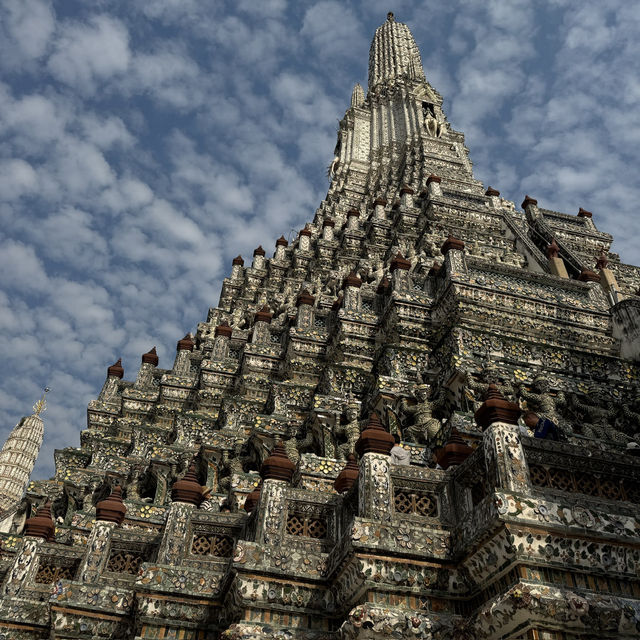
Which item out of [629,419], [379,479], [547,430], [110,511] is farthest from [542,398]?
[110,511]

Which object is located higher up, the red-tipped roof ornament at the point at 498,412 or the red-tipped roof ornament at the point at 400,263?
the red-tipped roof ornament at the point at 400,263

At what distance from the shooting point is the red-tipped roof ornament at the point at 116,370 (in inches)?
960

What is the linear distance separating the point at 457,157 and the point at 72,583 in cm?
3000

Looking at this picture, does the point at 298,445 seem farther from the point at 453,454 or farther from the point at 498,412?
the point at 498,412

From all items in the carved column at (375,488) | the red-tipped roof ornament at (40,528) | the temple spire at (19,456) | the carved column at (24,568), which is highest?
the temple spire at (19,456)

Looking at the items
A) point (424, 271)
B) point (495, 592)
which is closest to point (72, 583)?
point (495, 592)

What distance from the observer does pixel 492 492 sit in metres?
6.32

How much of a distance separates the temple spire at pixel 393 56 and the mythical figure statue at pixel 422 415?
42.9 meters

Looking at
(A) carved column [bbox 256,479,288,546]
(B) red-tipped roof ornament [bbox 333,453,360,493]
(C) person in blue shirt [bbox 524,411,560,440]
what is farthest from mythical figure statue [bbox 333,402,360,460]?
(C) person in blue shirt [bbox 524,411,560,440]

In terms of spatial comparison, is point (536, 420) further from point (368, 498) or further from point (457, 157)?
point (457, 157)

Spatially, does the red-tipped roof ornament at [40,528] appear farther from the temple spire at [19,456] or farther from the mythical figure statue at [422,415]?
the temple spire at [19,456]

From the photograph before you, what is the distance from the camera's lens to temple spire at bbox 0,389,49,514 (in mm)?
49656

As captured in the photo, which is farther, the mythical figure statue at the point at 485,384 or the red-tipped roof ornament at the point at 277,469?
the mythical figure statue at the point at 485,384

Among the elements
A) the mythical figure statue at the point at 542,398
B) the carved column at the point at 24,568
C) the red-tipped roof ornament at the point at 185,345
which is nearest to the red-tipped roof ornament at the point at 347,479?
the mythical figure statue at the point at 542,398
